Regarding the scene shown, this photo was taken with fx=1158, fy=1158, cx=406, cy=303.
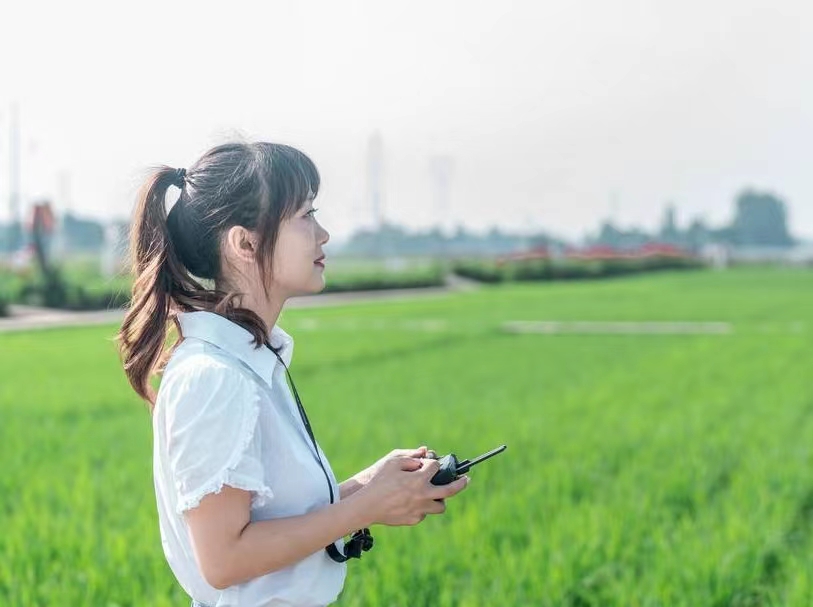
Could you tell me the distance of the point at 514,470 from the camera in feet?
21.0

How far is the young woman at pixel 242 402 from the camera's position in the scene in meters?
1.47

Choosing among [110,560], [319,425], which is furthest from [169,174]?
[319,425]

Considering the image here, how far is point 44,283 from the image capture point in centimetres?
2408

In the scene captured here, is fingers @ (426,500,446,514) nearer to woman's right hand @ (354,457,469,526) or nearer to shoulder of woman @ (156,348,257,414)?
woman's right hand @ (354,457,469,526)

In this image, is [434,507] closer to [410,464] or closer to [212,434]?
[410,464]

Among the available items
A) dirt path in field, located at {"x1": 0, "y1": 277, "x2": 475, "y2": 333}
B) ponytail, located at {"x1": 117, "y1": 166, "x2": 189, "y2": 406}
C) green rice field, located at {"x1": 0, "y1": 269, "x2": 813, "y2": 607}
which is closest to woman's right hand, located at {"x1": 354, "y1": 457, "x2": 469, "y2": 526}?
ponytail, located at {"x1": 117, "y1": 166, "x2": 189, "y2": 406}

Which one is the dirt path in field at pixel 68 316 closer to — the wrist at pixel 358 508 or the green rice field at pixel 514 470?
the green rice field at pixel 514 470

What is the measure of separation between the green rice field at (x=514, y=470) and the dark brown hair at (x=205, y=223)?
2.18 meters

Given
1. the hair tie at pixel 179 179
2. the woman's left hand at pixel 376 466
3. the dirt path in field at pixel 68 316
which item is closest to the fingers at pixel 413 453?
the woman's left hand at pixel 376 466

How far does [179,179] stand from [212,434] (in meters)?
0.39

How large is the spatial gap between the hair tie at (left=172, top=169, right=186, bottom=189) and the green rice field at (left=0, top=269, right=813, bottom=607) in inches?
88.8

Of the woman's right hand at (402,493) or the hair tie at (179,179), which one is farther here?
the hair tie at (179,179)

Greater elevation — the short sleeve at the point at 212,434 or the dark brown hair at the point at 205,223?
the dark brown hair at the point at 205,223

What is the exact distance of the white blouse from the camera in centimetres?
146
